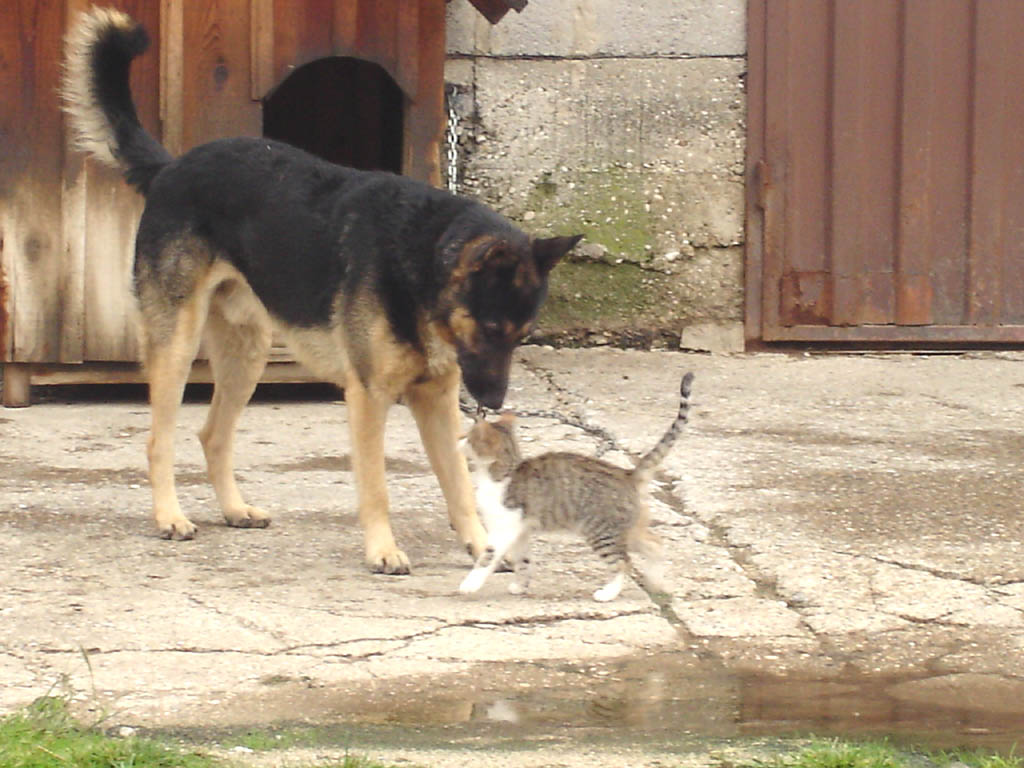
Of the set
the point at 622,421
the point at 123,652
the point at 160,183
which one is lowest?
the point at 123,652

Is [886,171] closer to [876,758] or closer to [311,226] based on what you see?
[311,226]

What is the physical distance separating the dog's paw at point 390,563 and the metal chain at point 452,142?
13.4 ft

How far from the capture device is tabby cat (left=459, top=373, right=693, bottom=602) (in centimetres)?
425

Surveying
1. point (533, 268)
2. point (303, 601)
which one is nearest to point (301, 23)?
point (533, 268)

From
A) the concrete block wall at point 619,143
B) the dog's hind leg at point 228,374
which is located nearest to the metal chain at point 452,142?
the concrete block wall at point 619,143

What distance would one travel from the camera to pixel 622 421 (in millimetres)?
6801

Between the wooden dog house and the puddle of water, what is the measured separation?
3.85 metres

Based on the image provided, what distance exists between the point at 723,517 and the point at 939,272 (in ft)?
12.8

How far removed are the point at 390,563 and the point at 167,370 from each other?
45.1 inches

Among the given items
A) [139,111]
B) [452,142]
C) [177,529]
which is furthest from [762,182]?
[177,529]

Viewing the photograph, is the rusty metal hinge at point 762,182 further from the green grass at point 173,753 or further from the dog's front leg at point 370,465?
the green grass at point 173,753

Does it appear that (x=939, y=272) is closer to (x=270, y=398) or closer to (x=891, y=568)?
(x=270, y=398)

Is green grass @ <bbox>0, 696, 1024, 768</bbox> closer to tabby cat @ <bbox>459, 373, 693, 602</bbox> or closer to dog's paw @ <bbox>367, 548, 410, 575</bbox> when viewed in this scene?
tabby cat @ <bbox>459, 373, 693, 602</bbox>

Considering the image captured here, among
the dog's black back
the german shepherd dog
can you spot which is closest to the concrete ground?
the german shepherd dog
